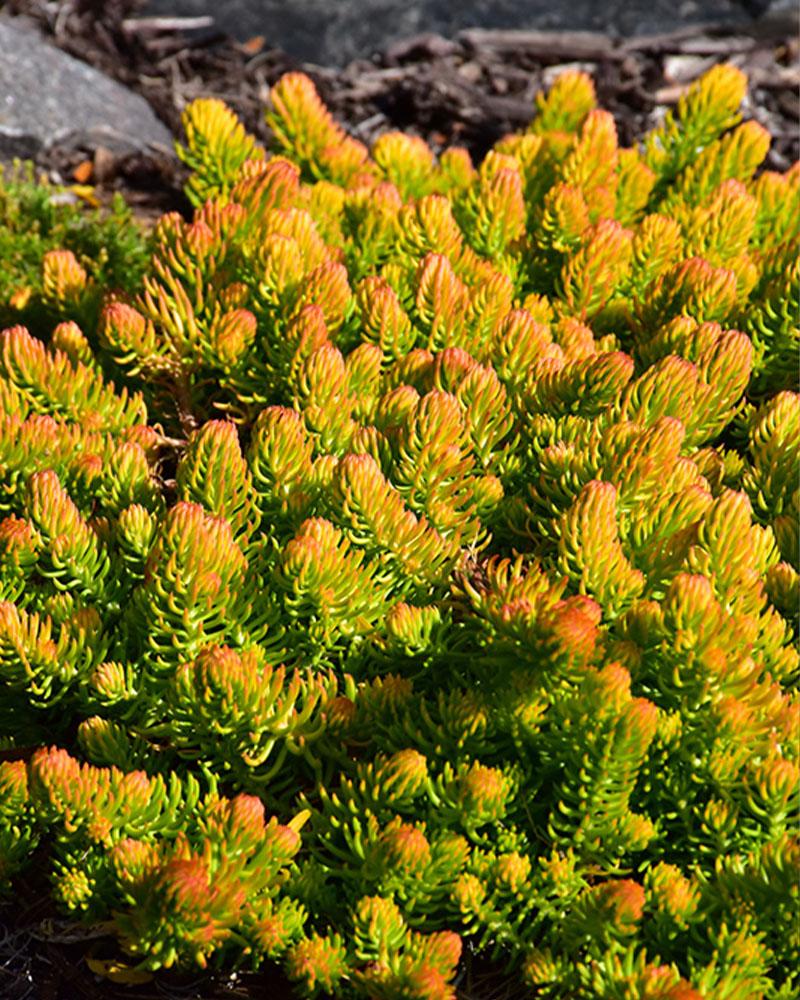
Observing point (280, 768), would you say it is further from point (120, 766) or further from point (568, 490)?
point (568, 490)

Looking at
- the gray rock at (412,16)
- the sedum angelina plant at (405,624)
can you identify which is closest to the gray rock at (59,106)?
the gray rock at (412,16)

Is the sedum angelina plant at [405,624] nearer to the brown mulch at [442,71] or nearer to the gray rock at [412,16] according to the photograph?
the brown mulch at [442,71]

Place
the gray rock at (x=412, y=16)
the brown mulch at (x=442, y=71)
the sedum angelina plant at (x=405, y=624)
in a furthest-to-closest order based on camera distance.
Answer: the gray rock at (x=412, y=16)
the brown mulch at (x=442, y=71)
the sedum angelina plant at (x=405, y=624)

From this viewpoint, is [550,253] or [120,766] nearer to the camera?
[120,766]

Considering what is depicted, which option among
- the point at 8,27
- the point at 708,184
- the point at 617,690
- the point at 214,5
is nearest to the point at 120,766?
the point at 617,690

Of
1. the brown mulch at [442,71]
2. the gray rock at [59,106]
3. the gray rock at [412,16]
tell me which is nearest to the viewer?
the gray rock at [59,106]

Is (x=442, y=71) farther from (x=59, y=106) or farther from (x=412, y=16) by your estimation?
(x=59, y=106)
